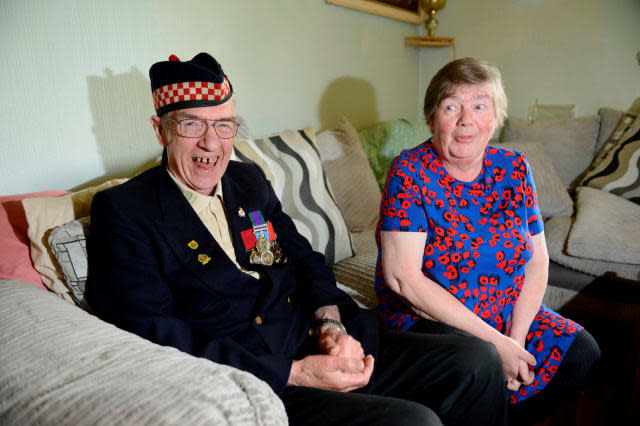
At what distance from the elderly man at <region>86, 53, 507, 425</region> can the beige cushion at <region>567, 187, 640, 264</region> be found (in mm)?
1012

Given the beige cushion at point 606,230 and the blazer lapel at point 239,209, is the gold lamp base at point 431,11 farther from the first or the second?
the blazer lapel at point 239,209

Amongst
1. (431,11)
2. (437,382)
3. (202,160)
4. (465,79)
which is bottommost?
(437,382)

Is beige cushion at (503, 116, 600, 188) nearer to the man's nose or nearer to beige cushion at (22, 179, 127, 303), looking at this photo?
the man's nose

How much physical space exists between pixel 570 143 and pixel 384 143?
1.06 meters

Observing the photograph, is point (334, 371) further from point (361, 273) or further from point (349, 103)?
point (349, 103)

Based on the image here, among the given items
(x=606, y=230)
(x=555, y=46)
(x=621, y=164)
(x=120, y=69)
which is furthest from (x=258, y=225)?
(x=555, y=46)

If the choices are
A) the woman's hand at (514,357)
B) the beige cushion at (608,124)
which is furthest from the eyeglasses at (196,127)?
the beige cushion at (608,124)

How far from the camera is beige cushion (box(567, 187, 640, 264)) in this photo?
5.65ft

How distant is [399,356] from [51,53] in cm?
132

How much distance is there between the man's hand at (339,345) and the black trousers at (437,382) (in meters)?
0.10

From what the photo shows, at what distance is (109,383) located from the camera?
63cm

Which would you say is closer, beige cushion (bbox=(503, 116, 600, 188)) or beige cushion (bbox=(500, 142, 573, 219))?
beige cushion (bbox=(500, 142, 573, 219))

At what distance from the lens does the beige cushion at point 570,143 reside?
244 centimetres

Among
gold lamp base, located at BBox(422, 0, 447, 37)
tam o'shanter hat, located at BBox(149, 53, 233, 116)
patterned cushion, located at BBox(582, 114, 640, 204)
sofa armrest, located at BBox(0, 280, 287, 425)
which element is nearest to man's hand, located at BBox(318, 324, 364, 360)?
sofa armrest, located at BBox(0, 280, 287, 425)
